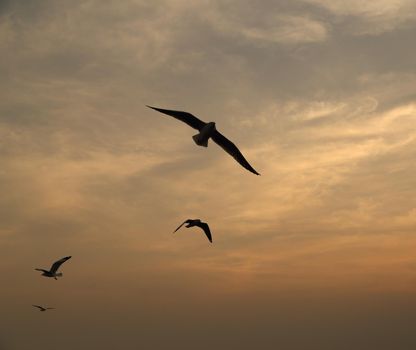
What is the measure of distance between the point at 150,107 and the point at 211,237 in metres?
28.7

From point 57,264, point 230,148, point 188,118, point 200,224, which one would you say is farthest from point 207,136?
point 57,264

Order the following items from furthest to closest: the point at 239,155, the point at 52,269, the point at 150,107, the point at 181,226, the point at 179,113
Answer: the point at 52,269, the point at 181,226, the point at 239,155, the point at 179,113, the point at 150,107

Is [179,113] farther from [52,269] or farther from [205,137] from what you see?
[52,269]

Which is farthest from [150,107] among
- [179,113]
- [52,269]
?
[52,269]

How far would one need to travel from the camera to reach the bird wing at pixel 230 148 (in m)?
39.3

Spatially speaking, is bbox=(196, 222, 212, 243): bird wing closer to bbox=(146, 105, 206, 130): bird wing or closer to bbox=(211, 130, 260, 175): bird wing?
bbox=(211, 130, 260, 175): bird wing

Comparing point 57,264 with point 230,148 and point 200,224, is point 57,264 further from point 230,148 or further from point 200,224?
point 230,148

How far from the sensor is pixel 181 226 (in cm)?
5109

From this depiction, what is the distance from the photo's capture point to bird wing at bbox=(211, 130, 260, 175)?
3934 centimetres

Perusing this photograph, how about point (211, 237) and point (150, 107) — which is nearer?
point (150, 107)

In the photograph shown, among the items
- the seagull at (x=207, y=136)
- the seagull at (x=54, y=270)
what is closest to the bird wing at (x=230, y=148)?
the seagull at (x=207, y=136)

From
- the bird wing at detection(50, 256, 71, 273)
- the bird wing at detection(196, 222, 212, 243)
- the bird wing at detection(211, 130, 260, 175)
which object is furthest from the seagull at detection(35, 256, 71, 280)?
the bird wing at detection(211, 130, 260, 175)

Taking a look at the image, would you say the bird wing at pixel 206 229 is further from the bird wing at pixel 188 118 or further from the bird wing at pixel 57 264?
the bird wing at pixel 188 118

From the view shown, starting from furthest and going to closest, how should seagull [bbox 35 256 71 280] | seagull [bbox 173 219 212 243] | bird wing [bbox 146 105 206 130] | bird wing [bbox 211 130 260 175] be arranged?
seagull [bbox 35 256 71 280]
seagull [bbox 173 219 212 243]
bird wing [bbox 211 130 260 175]
bird wing [bbox 146 105 206 130]
